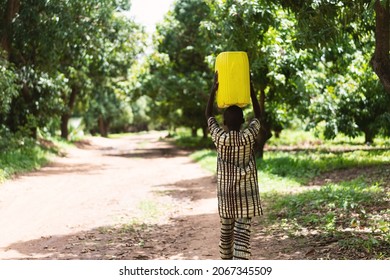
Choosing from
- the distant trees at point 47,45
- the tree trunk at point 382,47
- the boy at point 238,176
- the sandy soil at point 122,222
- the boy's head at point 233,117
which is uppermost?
the distant trees at point 47,45

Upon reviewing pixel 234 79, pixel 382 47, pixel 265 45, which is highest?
pixel 265 45

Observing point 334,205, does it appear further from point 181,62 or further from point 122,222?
point 181,62

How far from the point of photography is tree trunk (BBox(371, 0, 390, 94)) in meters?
5.93

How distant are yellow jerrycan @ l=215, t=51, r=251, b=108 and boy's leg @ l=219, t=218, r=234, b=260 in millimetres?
1280

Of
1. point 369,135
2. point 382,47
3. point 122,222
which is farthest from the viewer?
point 369,135

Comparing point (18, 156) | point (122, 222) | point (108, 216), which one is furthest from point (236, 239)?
point (18, 156)

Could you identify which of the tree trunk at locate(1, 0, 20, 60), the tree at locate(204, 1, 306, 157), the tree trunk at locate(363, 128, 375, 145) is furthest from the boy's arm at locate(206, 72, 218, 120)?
the tree trunk at locate(363, 128, 375, 145)

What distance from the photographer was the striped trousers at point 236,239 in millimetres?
4688

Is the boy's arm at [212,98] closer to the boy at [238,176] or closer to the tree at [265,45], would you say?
the boy at [238,176]

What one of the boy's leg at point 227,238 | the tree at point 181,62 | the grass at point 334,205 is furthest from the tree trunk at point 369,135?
the boy's leg at point 227,238

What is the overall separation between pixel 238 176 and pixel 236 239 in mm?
643

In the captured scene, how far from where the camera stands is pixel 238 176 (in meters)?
4.72
